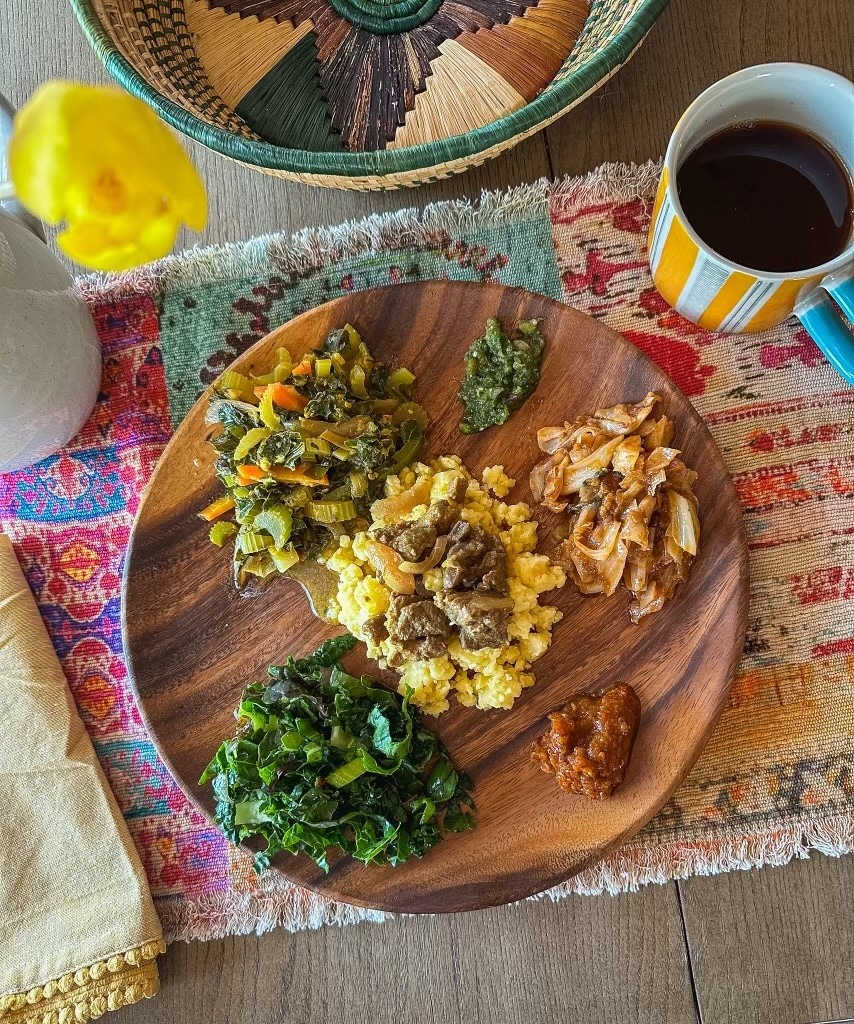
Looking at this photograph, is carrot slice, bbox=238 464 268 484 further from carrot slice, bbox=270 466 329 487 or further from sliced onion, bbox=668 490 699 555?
sliced onion, bbox=668 490 699 555

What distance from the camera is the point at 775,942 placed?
5.07 ft

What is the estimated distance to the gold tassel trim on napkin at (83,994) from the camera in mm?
1525

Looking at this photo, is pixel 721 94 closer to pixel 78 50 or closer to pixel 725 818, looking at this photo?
pixel 725 818

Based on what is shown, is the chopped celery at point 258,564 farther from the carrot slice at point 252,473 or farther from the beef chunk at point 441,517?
the beef chunk at point 441,517

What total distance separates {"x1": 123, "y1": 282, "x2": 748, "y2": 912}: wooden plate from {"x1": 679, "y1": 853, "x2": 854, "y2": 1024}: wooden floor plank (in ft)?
1.12

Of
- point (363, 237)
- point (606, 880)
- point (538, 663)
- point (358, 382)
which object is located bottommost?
point (606, 880)

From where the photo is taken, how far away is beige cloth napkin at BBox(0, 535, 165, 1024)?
5.04 feet

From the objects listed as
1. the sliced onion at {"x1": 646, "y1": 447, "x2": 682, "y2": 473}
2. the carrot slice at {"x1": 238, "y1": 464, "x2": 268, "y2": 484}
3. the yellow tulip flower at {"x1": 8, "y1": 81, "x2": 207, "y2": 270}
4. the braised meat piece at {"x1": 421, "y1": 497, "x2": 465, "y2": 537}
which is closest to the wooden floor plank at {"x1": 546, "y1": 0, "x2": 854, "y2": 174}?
the sliced onion at {"x1": 646, "y1": 447, "x2": 682, "y2": 473}

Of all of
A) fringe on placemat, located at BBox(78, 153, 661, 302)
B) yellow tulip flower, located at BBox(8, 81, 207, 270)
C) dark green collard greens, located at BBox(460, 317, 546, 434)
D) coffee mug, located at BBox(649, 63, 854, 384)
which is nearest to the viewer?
yellow tulip flower, located at BBox(8, 81, 207, 270)

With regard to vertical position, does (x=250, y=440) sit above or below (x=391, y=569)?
above

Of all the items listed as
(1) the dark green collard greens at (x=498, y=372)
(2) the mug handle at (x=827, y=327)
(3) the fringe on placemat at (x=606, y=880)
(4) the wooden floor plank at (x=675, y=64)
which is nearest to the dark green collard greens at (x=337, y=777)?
(3) the fringe on placemat at (x=606, y=880)

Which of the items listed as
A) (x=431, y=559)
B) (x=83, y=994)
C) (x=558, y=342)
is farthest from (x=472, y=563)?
(x=83, y=994)

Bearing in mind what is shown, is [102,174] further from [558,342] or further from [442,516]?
[558,342]

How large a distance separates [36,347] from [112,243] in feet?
2.38
